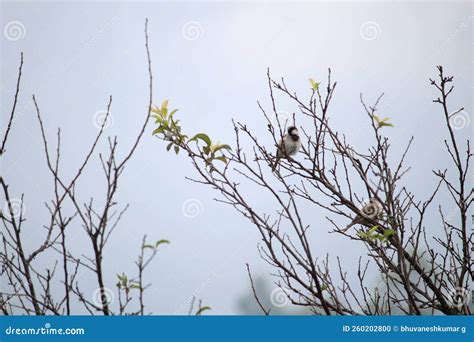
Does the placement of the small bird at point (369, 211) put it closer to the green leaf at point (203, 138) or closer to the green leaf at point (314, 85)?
the green leaf at point (314, 85)

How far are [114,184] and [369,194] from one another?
1.43 metres

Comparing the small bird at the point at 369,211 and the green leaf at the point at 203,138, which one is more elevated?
the green leaf at the point at 203,138

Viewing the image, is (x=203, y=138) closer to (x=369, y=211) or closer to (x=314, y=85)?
(x=314, y=85)

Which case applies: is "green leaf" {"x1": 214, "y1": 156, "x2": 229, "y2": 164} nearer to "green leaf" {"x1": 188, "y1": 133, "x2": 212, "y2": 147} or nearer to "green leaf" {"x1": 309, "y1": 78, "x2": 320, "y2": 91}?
"green leaf" {"x1": 188, "y1": 133, "x2": 212, "y2": 147}

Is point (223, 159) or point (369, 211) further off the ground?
point (223, 159)

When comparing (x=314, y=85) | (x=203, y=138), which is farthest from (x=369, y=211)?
(x=203, y=138)

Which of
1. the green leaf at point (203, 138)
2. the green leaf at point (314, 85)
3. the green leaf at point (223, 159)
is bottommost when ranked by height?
the green leaf at point (223, 159)

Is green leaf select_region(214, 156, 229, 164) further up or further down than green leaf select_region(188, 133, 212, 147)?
further down

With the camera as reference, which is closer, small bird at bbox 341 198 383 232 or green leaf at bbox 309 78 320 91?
small bird at bbox 341 198 383 232

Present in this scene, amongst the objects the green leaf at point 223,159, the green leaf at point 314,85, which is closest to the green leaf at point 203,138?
the green leaf at point 223,159

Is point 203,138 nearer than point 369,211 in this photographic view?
Yes

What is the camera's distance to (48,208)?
1532mm

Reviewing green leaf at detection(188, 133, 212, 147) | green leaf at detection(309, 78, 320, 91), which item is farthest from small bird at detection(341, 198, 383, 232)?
green leaf at detection(188, 133, 212, 147)
